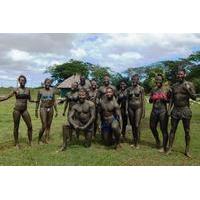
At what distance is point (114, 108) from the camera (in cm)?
1197

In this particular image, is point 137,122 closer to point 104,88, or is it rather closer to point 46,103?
point 104,88

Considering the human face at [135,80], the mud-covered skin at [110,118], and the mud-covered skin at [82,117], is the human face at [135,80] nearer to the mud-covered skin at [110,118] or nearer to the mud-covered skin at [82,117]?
the mud-covered skin at [110,118]

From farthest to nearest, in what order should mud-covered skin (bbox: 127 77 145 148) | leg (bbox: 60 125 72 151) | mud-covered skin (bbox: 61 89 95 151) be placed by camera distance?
mud-covered skin (bbox: 127 77 145 148) → mud-covered skin (bbox: 61 89 95 151) → leg (bbox: 60 125 72 151)

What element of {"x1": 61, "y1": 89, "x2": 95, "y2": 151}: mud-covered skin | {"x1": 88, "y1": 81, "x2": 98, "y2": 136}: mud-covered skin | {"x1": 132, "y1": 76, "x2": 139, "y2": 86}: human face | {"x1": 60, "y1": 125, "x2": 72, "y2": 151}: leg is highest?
{"x1": 132, "y1": 76, "x2": 139, "y2": 86}: human face

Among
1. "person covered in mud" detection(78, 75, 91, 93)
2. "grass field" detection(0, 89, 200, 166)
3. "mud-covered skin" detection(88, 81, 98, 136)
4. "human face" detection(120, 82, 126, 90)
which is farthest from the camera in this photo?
"person covered in mud" detection(78, 75, 91, 93)

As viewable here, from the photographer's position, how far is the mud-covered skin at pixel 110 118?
11789 millimetres

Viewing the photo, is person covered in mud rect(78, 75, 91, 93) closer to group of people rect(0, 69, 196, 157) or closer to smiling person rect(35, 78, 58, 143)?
group of people rect(0, 69, 196, 157)

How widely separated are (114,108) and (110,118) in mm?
343

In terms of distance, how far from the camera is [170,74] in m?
89.1

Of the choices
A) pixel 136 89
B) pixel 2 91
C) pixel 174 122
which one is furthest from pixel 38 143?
pixel 2 91

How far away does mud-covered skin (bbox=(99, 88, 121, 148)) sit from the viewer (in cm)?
1179

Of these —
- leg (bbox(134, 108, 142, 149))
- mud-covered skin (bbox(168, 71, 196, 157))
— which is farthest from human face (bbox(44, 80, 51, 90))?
mud-covered skin (bbox(168, 71, 196, 157))

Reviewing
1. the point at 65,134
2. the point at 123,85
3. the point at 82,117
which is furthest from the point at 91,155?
the point at 123,85

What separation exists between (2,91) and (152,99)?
4737cm
